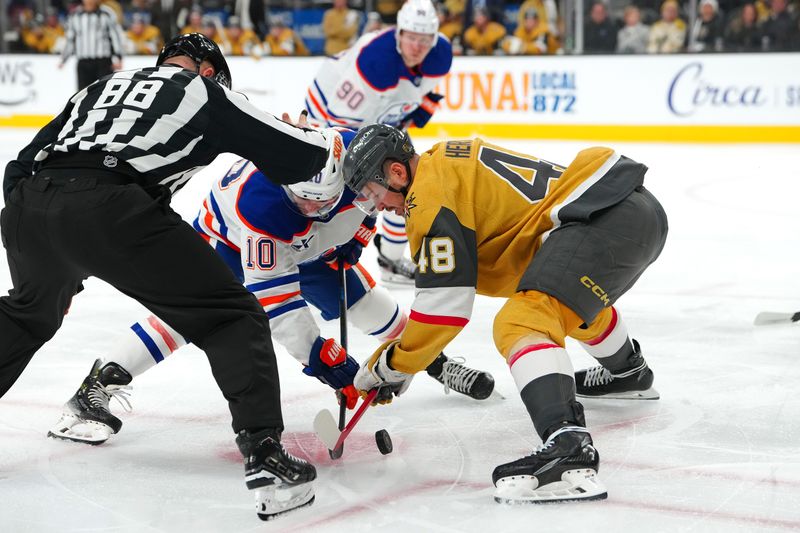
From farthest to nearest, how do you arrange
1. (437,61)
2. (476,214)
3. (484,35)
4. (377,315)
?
1. (484,35)
2. (437,61)
3. (377,315)
4. (476,214)

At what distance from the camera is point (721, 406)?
305 cm

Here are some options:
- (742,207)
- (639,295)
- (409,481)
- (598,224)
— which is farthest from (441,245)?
(742,207)

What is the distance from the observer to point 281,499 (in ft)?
7.50

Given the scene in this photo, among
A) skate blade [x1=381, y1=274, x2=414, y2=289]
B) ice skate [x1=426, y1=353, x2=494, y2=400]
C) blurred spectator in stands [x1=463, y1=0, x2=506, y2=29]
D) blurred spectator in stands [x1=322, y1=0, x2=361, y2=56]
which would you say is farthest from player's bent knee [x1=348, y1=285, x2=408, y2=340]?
blurred spectator in stands [x1=322, y1=0, x2=361, y2=56]

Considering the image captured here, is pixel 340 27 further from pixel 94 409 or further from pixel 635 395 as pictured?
pixel 94 409

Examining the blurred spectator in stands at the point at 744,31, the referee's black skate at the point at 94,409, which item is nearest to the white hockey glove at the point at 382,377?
the referee's black skate at the point at 94,409

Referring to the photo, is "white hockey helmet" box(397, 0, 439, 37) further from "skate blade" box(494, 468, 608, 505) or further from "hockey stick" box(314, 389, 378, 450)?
"skate blade" box(494, 468, 608, 505)

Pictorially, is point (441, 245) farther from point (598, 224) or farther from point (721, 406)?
point (721, 406)

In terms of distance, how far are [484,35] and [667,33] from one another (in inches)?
70.1

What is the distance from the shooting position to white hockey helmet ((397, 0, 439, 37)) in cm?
512

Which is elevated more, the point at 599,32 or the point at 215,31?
the point at 599,32

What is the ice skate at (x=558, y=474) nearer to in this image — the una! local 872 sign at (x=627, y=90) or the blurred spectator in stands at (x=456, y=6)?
the una! local 872 sign at (x=627, y=90)

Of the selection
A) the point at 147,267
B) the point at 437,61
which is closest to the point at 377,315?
the point at 147,267

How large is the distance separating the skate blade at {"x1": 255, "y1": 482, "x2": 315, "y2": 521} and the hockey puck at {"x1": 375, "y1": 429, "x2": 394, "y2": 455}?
0.35 metres
